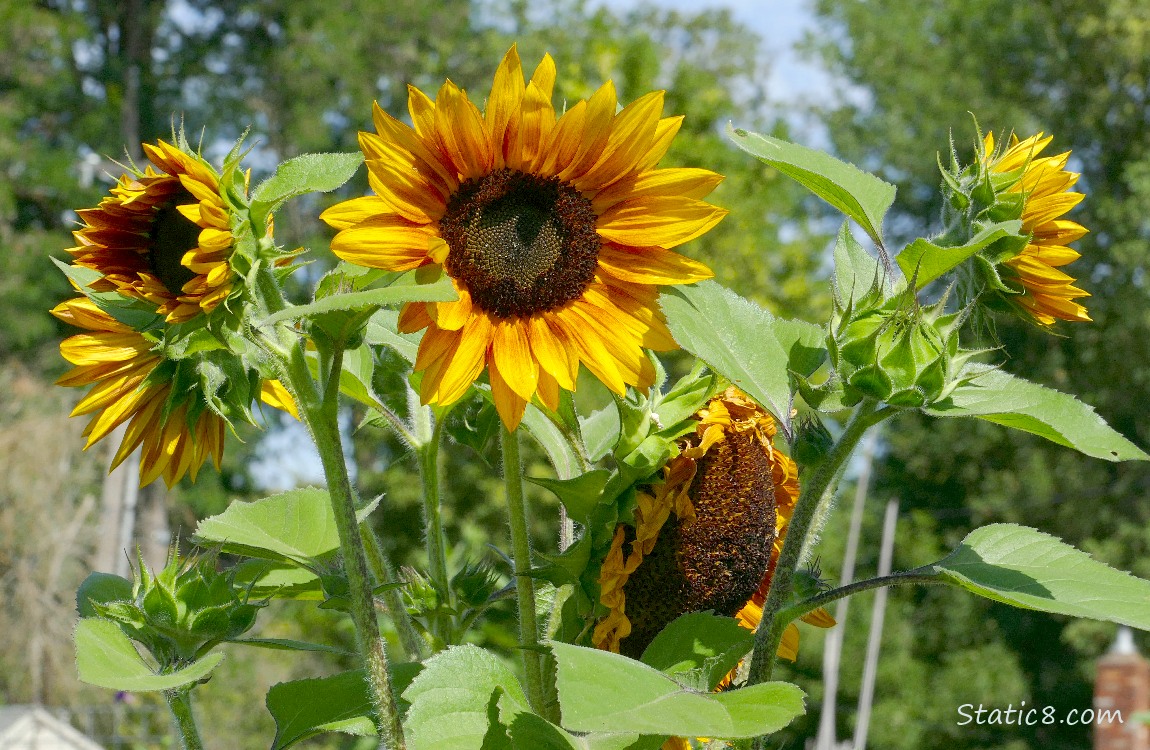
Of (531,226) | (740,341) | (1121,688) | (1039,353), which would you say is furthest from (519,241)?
(1039,353)

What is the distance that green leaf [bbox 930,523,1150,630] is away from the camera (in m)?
0.49

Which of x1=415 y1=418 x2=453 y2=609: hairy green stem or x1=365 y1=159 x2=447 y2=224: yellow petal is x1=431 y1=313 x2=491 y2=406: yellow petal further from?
x1=415 y1=418 x2=453 y2=609: hairy green stem

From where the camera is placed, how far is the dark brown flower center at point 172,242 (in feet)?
1.79

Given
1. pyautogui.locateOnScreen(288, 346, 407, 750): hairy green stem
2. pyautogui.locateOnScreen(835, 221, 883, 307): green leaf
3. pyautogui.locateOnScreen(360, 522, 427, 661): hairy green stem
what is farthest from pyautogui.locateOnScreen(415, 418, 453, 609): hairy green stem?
pyautogui.locateOnScreen(835, 221, 883, 307): green leaf

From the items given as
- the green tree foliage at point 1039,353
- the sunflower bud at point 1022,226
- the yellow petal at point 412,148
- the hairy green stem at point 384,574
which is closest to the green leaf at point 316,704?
the hairy green stem at point 384,574

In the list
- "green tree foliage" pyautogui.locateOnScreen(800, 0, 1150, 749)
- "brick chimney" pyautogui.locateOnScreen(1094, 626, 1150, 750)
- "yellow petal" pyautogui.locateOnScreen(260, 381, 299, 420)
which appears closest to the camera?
"yellow petal" pyautogui.locateOnScreen(260, 381, 299, 420)

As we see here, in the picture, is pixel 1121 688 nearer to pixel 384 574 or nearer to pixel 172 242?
pixel 384 574

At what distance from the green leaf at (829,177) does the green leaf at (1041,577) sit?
16cm

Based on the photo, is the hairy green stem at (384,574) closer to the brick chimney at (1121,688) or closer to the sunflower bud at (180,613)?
the sunflower bud at (180,613)

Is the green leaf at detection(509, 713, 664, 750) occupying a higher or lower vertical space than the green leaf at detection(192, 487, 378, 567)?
lower

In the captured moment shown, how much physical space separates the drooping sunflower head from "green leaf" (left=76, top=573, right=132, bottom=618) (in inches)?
9.9

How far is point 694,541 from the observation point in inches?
22.6

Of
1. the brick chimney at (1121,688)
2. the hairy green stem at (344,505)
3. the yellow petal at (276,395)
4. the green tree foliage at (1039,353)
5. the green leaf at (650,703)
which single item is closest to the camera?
the green leaf at (650,703)

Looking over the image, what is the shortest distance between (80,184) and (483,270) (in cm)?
1009
